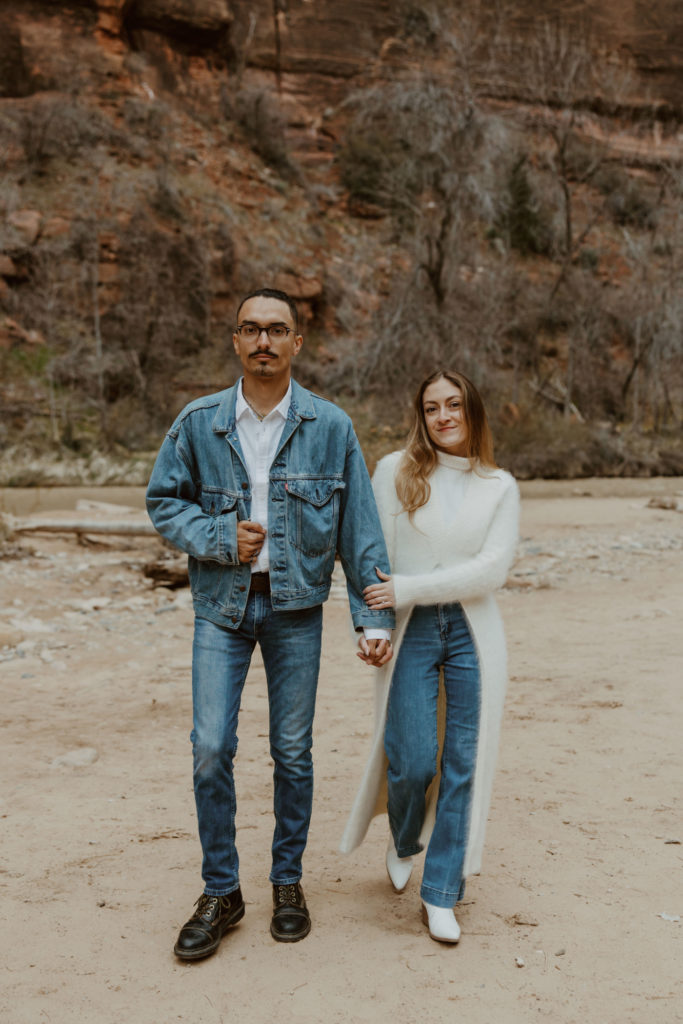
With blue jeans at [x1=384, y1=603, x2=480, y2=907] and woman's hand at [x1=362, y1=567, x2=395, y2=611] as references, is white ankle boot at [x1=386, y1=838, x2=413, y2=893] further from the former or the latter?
woman's hand at [x1=362, y1=567, x2=395, y2=611]

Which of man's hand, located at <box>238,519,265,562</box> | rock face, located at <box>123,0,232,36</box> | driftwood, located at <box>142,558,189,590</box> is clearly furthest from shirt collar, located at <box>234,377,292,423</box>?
rock face, located at <box>123,0,232,36</box>

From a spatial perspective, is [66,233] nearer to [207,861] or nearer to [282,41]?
[282,41]

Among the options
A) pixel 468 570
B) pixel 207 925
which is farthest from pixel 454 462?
pixel 207 925

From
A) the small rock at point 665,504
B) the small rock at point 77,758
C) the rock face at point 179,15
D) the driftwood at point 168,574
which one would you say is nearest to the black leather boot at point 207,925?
the small rock at point 77,758

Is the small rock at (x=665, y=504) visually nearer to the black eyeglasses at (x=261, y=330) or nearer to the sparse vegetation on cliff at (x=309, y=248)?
the sparse vegetation on cliff at (x=309, y=248)

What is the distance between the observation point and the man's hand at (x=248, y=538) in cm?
289

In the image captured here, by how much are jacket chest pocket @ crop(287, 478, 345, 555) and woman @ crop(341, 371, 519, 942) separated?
23cm

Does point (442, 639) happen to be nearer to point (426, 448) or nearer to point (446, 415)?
point (426, 448)

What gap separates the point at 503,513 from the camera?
3133mm

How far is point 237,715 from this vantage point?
300 cm

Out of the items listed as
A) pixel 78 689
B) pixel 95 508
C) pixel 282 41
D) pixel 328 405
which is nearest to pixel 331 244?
pixel 282 41

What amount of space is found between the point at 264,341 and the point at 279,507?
0.54m

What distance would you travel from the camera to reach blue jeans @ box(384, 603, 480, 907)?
3031 mm

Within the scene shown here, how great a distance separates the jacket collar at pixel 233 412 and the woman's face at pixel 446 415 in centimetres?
43
